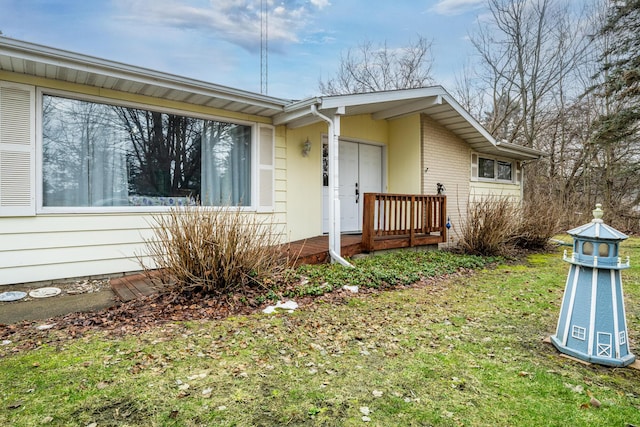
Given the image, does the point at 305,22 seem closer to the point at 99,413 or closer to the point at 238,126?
the point at 238,126

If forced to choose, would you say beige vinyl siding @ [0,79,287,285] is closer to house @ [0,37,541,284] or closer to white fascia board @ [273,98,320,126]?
house @ [0,37,541,284]

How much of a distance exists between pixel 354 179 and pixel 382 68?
447 inches

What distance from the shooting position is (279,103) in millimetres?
5730

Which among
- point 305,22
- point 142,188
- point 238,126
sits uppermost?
point 305,22

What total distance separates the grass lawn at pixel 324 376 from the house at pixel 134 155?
2.06 m

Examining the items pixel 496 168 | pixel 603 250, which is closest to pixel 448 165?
pixel 496 168

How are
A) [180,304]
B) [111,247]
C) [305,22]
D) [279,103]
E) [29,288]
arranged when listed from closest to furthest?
[180,304] < [29,288] < [111,247] < [279,103] < [305,22]

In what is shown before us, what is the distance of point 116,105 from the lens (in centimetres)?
483

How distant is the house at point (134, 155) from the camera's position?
417cm

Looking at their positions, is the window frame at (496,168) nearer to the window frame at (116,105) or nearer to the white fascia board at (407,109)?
the white fascia board at (407,109)

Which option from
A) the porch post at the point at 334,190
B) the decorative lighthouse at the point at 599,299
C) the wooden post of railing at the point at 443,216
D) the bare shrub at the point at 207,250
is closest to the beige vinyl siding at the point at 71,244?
the bare shrub at the point at 207,250

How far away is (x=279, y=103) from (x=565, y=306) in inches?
187

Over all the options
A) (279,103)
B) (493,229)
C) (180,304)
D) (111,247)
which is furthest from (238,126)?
(493,229)

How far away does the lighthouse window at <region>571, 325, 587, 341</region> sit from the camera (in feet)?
8.30
